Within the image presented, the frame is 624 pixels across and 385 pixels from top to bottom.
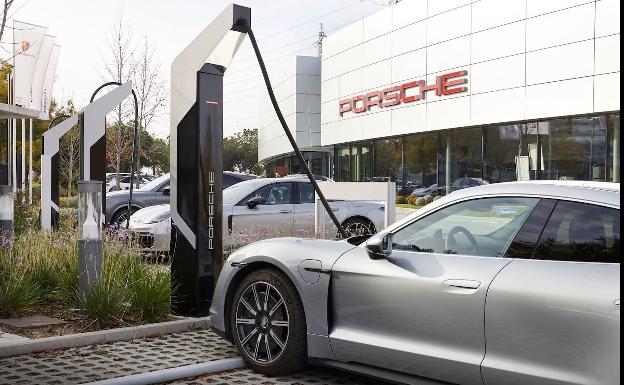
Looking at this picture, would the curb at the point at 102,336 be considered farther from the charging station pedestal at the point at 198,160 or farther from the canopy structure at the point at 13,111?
the canopy structure at the point at 13,111

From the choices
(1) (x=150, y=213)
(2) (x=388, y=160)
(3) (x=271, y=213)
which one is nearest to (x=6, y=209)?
(1) (x=150, y=213)

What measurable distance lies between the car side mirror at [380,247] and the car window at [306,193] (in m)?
9.15

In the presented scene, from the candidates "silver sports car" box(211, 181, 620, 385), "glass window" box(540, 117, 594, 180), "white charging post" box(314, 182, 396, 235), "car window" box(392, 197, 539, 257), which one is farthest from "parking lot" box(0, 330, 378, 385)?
"glass window" box(540, 117, 594, 180)

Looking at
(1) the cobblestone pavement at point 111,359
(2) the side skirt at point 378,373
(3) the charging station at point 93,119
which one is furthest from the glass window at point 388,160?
(2) the side skirt at point 378,373

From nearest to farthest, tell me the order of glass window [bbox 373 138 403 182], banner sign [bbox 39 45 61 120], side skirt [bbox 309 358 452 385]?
side skirt [bbox 309 358 452 385] → banner sign [bbox 39 45 61 120] → glass window [bbox 373 138 403 182]

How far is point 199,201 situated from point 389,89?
109ft

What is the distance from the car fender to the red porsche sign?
96.4ft

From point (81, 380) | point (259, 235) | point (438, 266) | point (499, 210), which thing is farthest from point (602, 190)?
point (259, 235)

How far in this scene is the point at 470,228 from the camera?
4.82 meters

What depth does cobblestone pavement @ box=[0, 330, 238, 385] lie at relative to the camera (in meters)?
5.38

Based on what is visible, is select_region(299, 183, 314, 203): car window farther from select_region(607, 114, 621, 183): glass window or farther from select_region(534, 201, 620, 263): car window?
select_region(607, 114, 621, 183): glass window

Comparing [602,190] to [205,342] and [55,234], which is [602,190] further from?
[55,234]

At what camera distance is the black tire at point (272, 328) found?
17.6 feet

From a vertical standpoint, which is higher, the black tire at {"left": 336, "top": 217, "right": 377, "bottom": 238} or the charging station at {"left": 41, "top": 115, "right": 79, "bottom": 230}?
the charging station at {"left": 41, "top": 115, "right": 79, "bottom": 230}
